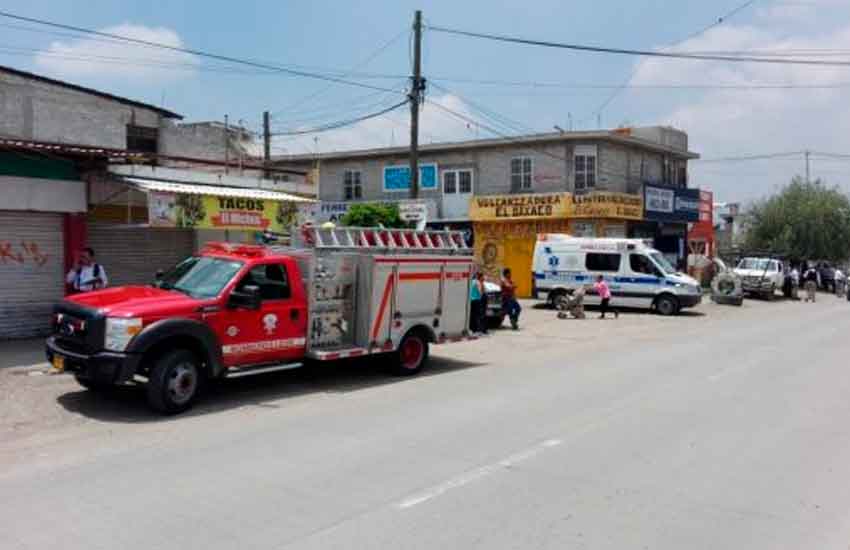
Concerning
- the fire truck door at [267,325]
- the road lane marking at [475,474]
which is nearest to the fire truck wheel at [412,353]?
the fire truck door at [267,325]

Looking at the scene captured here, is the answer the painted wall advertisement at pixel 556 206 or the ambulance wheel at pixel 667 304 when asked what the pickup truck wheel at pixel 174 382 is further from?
the painted wall advertisement at pixel 556 206

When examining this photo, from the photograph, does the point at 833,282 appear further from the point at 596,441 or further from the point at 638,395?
the point at 596,441

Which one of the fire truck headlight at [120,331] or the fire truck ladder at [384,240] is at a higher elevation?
the fire truck ladder at [384,240]

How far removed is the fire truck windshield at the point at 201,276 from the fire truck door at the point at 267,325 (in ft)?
0.85

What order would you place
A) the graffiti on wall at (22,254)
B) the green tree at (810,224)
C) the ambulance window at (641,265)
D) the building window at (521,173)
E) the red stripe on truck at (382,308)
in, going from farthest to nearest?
1. the green tree at (810,224)
2. the building window at (521,173)
3. the ambulance window at (641,265)
4. the graffiti on wall at (22,254)
5. the red stripe on truck at (382,308)

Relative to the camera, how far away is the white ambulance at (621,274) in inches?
997

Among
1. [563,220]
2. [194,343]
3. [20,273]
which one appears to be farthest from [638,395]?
[563,220]

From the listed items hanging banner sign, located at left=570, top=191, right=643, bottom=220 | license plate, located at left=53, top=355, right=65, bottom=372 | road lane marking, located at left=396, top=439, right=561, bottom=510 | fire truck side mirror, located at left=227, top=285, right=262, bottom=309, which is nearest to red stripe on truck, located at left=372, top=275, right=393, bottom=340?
fire truck side mirror, located at left=227, top=285, right=262, bottom=309

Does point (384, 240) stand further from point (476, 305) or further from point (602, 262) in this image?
point (602, 262)

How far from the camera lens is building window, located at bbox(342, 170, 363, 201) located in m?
37.4

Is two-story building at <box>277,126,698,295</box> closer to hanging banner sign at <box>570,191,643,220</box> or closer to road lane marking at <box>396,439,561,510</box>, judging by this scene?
hanging banner sign at <box>570,191,643,220</box>

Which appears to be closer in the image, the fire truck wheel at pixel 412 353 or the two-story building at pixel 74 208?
the fire truck wheel at pixel 412 353

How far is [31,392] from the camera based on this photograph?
10.3 metres

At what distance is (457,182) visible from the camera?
115ft
